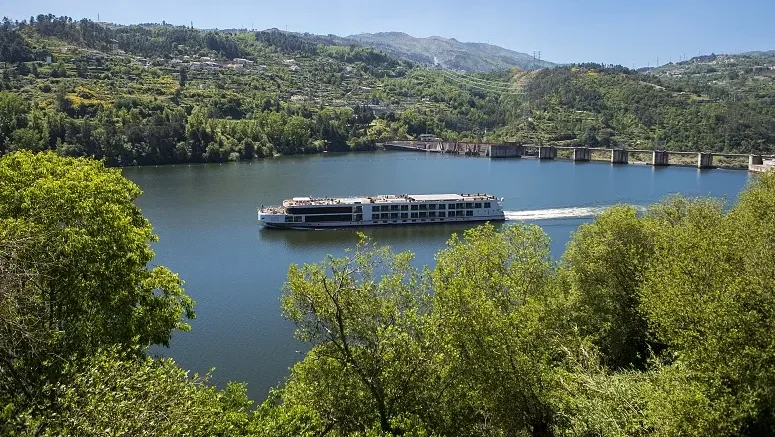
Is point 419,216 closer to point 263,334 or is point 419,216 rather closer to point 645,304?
point 263,334

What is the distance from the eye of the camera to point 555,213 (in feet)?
197

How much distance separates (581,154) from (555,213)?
219 feet

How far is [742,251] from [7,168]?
2065 centimetres

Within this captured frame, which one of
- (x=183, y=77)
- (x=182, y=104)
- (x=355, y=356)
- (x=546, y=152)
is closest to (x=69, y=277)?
(x=355, y=356)

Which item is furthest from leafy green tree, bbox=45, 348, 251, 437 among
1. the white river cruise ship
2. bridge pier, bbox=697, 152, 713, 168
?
bridge pier, bbox=697, 152, 713, 168

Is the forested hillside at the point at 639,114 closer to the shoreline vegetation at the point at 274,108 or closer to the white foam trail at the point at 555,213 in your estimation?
the shoreline vegetation at the point at 274,108

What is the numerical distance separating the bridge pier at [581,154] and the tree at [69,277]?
376 ft

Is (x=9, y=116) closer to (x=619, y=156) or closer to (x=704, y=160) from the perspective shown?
(x=619, y=156)

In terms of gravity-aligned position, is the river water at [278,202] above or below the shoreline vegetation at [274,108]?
below

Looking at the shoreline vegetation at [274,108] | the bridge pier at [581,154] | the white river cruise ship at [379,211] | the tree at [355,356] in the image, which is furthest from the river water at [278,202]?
the tree at [355,356]

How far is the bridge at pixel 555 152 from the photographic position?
107875mm

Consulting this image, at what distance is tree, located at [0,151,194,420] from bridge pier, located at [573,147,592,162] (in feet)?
376

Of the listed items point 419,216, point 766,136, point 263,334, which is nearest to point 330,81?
point 766,136

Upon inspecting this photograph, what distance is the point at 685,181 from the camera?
287ft
